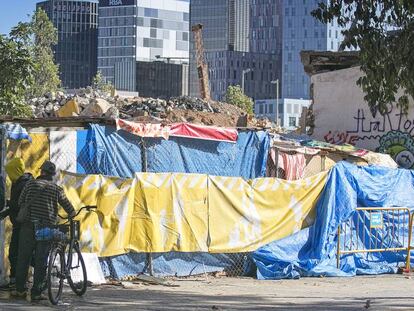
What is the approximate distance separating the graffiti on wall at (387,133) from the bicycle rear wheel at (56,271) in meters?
13.1

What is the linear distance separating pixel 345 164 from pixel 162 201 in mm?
4325

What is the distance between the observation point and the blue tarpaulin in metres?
13.6

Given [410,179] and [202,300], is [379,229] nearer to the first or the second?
[410,179]

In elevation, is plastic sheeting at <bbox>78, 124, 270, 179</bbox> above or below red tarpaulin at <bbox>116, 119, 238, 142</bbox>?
below

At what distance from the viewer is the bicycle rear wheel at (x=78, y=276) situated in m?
11.3

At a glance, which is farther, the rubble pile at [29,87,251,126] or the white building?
the white building

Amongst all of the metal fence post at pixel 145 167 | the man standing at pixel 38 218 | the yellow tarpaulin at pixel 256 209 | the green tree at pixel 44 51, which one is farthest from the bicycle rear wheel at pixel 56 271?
the green tree at pixel 44 51

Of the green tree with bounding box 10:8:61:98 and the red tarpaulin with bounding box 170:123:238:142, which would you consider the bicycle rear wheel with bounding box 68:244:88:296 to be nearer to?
the red tarpaulin with bounding box 170:123:238:142

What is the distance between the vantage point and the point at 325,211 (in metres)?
16.2

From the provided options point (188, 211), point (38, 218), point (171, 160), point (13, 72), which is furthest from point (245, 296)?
point (13, 72)

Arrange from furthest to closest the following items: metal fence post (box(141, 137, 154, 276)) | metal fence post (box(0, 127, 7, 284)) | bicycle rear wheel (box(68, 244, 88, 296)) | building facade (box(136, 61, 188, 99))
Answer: building facade (box(136, 61, 188, 99)) < metal fence post (box(141, 137, 154, 276)) < metal fence post (box(0, 127, 7, 284)) < bicycle rear wheel (box(68, 244, 88, 296))

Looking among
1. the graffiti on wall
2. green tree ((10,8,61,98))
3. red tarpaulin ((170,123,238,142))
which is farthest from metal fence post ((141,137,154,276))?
green tree ((10,8,61,98))

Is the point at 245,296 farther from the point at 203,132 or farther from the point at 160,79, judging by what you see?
the point at 160,79

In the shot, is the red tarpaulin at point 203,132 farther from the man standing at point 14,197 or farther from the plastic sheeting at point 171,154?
the man standing at point 14,197
